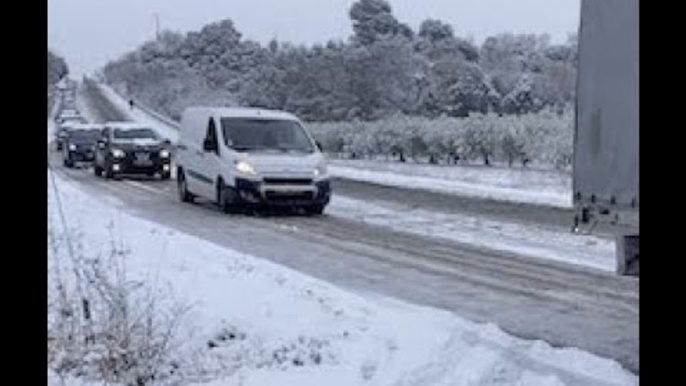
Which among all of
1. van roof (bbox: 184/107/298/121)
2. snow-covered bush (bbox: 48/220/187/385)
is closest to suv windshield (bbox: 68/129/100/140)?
van roof (bbox: 184/107/298/121)

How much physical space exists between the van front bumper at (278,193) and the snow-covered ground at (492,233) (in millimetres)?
946

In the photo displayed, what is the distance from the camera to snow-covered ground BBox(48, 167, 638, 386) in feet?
24.4

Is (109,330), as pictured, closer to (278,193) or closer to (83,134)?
(278,193)

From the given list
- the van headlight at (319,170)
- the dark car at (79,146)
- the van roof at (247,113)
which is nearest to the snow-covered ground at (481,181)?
the van headlight at (319,170)

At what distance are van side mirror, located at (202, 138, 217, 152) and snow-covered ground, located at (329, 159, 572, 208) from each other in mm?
7216

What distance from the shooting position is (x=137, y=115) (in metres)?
97.5

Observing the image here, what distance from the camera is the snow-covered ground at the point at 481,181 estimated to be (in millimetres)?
26938

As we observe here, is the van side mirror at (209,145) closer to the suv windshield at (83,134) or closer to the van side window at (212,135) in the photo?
the van side window at (212,135)

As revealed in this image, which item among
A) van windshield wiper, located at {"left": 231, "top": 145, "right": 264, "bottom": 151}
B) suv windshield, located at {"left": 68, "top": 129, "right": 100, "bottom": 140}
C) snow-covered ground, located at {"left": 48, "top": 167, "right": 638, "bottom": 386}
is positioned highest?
suv windshield, located at {"left": 68, "top": 129, "right": 100, "bottom": 140}

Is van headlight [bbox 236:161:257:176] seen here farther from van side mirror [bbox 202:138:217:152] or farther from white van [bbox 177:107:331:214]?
van side mirror [bbox 202:138:217:152]

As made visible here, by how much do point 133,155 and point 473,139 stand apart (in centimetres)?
1225

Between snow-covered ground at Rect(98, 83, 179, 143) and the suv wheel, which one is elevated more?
snow-covered ground at Rect(98, 83, 179, 143)
